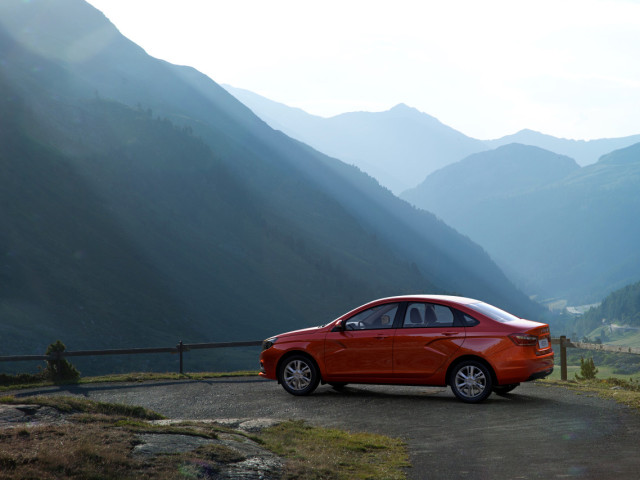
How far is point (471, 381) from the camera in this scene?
12227 millimetres

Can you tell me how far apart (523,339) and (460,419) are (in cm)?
191

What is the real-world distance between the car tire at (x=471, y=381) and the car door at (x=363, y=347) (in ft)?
3.65

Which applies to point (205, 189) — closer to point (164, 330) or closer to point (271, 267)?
point (271, 267)

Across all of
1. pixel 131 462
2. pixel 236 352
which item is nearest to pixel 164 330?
pixel 236 352

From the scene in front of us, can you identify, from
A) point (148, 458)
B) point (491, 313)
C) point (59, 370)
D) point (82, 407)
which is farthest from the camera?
point (59, 370)

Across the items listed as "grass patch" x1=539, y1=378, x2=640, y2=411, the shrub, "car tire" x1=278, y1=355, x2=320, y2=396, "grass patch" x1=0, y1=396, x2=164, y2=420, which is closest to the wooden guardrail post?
"grass patch" x1=539, y1=378, x2=640, y2=411

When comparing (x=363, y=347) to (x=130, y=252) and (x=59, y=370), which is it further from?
(x=130, y=252)

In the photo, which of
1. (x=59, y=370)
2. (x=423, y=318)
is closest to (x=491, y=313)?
(x=423, y=318)

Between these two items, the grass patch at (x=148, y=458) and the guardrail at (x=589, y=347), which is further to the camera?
the guardrail at (x=589, y=347)

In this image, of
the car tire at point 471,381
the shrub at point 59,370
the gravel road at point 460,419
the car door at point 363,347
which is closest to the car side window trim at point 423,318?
the car door at point 363,347

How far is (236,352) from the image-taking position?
155 meters

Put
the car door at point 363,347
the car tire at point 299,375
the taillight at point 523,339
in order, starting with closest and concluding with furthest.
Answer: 1. the taillight at point 523,339
2. the car door at point 363,347
3. the car tire at point 299,375

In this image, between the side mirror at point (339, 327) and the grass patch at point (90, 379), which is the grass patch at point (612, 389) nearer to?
the side mirror at point (339, 327)

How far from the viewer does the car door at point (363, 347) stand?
501 inches
